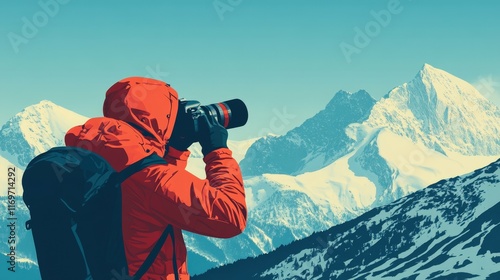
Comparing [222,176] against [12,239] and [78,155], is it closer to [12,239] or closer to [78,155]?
[78,155]

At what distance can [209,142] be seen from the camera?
692cm

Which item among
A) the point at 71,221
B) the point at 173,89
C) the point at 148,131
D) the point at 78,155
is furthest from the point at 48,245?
the point at 173,89

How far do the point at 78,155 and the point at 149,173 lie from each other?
0.57m

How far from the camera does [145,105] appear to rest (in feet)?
21.7

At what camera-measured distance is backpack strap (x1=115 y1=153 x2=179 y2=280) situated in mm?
6488

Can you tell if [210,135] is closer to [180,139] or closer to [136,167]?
[180,139]

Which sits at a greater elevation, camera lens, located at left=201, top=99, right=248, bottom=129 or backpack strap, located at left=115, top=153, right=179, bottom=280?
camera lens, located at left=201, top=99, right=248, bottom=129

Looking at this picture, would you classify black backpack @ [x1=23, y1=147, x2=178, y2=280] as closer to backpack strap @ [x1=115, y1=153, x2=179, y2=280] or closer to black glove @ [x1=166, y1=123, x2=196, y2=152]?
backpack strap @ [x1=115, y1=153, x2=179, y2=280]

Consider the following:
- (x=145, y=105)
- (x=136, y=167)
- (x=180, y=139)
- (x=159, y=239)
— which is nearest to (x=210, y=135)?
(x=180, y=139)

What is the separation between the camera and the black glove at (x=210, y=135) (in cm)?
689

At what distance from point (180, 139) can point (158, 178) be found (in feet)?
Answer: 2.79

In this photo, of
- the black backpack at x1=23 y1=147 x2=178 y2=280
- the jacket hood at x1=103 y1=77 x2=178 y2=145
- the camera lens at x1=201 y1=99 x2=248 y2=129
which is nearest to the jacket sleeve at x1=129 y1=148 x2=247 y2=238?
the black backpack at x1=23 y1=147 x2=178 y2=280

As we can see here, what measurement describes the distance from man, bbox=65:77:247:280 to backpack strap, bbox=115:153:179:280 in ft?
0.11

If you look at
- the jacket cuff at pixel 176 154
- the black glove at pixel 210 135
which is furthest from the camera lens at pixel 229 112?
the jacket cuff at pixel 176 154
